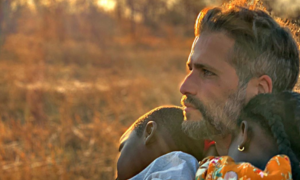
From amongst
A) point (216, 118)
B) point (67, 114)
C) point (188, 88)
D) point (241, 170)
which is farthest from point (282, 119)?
point (67, 114)

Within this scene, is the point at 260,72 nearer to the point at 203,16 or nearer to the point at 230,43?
the point at 230,43

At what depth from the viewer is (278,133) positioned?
1319 mm

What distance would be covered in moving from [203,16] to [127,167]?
0.82m

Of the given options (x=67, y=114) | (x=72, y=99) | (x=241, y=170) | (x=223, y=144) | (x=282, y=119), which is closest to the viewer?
(x=241, y=170)

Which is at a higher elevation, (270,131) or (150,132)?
(270,131)

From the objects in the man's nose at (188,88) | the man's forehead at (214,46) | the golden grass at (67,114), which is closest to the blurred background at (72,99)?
the golden grass at (67,114)

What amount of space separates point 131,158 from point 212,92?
577mm

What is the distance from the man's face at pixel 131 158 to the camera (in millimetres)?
1978

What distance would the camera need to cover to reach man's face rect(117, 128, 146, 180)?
6.49ft

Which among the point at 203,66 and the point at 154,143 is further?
the point at 154,143

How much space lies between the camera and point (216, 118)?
1672 mm

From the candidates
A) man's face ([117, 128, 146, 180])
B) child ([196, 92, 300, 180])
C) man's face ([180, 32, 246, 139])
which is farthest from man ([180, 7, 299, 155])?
man's face ([117, 128, 146, 180])

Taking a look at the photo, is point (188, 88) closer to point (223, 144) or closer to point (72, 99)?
point (223, 144)

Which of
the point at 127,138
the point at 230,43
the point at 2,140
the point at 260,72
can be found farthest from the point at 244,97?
the point at 2,140
